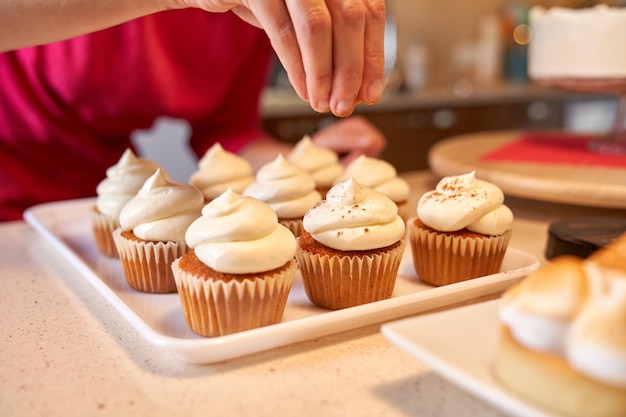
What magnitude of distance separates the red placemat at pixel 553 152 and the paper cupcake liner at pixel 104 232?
1.03m

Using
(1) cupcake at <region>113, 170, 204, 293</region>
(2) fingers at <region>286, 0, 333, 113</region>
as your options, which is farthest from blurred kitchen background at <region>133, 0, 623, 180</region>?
(2) fingers at <region>286, 0, 333, 113</region>

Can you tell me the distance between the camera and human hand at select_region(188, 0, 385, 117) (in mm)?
936

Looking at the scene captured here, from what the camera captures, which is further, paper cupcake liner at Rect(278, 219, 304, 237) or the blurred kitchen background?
the blurred kitchen background

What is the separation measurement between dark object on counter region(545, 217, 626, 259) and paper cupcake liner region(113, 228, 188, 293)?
659 mm

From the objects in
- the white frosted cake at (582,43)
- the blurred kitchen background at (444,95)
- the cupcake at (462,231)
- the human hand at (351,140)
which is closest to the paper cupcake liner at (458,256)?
the cupcake at (462,231)

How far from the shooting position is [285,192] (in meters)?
1.24

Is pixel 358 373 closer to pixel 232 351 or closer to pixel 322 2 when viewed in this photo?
pixel 232 351

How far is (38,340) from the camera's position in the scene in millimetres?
907

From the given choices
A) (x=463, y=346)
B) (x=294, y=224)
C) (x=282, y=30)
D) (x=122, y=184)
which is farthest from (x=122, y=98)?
(x=463, y=346)

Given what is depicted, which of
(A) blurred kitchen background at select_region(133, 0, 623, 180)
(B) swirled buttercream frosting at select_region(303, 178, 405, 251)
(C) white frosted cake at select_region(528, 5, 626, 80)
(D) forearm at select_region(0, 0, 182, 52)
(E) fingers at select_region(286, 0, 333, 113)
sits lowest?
(A) blurred kitchen background at select_region(133, 0, 623, 180)

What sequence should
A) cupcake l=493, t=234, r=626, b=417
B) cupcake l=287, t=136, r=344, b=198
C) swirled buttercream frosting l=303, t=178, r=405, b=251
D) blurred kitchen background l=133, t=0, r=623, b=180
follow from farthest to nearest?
blurred kitchen background l=133, t=0, r=623, b=180 → cupcake l=287, t=136, r=344, b=198 → swirled buttercream frosting l=303, t=178, r=405, b=251 → cupcake l=493, t=234, r=626, b=417

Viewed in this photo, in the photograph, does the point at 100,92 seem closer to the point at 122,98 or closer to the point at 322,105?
the point at 122,98

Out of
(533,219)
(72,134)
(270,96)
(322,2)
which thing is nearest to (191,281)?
(322,2)

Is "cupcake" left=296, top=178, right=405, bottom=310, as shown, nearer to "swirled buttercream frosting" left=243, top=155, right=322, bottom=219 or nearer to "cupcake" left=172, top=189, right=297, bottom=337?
"cupcake" left=172, top=189, right=297, bottom=337
